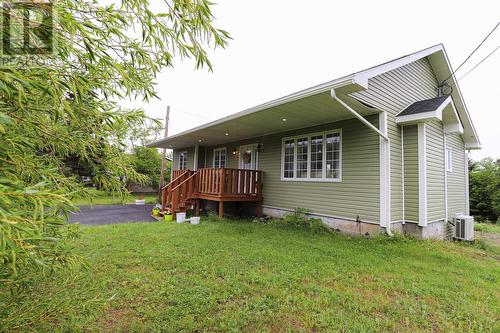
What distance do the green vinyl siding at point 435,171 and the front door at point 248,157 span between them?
5273mm

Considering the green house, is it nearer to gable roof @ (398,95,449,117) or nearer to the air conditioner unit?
gable roof @ (398,95,449,117)

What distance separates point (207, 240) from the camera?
5113mm

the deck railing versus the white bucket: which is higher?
the deck railing

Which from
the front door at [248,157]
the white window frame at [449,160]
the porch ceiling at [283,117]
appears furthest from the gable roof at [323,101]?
the white window frame at [449,160]

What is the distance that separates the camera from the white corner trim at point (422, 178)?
5.51 meters

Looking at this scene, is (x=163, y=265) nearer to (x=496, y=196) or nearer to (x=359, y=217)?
(x=359, y=217)

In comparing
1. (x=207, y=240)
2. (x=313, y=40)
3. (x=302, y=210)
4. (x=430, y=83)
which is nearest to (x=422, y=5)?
(x=430, y=83)

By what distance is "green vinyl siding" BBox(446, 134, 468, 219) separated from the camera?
7.39 metres

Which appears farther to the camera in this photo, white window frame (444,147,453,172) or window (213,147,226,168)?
window (213,147,226,168)

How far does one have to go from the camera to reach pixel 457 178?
8023 mm

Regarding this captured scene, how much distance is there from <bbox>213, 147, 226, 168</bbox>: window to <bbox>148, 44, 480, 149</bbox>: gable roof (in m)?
0.57

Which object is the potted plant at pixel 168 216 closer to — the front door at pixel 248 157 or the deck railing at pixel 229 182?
the deck railing at pixel 229 182

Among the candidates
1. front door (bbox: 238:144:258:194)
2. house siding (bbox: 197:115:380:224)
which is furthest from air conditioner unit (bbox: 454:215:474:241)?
front door (bbox: 238:144:258:194)

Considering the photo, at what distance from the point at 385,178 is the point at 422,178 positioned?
97cm
